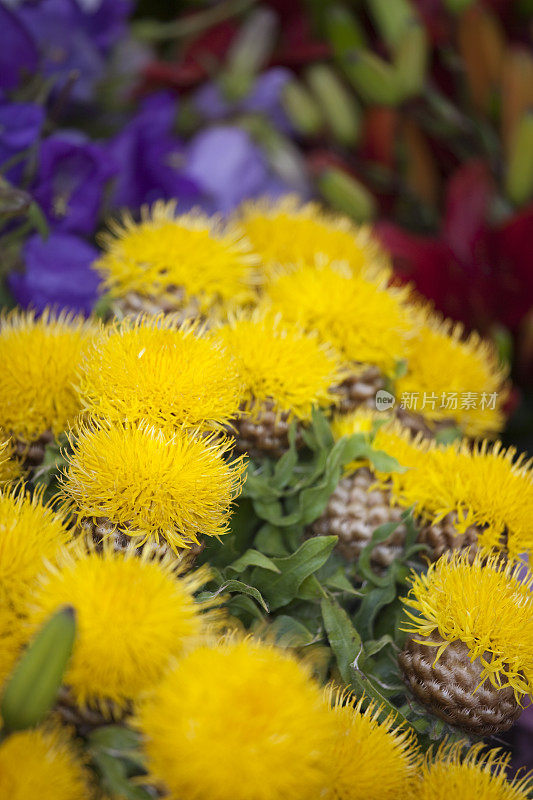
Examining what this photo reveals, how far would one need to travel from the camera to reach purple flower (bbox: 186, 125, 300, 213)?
95 cm

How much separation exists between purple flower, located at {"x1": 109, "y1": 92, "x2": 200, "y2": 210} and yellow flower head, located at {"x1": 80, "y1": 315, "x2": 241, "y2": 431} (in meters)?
0.42

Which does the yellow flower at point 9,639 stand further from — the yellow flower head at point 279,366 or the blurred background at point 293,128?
the blurred background at point 293,128

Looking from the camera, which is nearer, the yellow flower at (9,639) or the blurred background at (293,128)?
the yellow flower at (9,639)

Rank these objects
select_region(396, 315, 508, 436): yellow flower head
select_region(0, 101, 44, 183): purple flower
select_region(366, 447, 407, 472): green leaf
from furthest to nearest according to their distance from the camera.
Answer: select_region(0, 101, 44, 183): purple flower → select_region(396, 315, 508, 436): yellow flower head → select_region(366, 447, 407, 472): green leaf

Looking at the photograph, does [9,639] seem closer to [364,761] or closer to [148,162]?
[364,761]

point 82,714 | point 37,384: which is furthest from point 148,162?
point 82,714

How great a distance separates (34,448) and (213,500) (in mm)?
156

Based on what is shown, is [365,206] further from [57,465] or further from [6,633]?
[6,633]

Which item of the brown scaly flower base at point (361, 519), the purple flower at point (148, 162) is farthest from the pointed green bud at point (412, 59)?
the brown scaly flower base at point (361, 519)

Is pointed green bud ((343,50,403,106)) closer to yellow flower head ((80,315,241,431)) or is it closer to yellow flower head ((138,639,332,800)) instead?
yellow flower head ((80,315,241,431))

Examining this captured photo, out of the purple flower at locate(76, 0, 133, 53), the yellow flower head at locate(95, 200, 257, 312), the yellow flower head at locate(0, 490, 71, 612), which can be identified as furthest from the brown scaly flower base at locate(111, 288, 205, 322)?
the purple flower at locate(76, 0, 133, 53)

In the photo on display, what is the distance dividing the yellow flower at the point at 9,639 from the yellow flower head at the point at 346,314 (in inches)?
11.8

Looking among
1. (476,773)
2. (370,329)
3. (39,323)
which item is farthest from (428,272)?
(476,773)

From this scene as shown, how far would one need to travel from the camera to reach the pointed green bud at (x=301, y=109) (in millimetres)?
Answer: 1037
